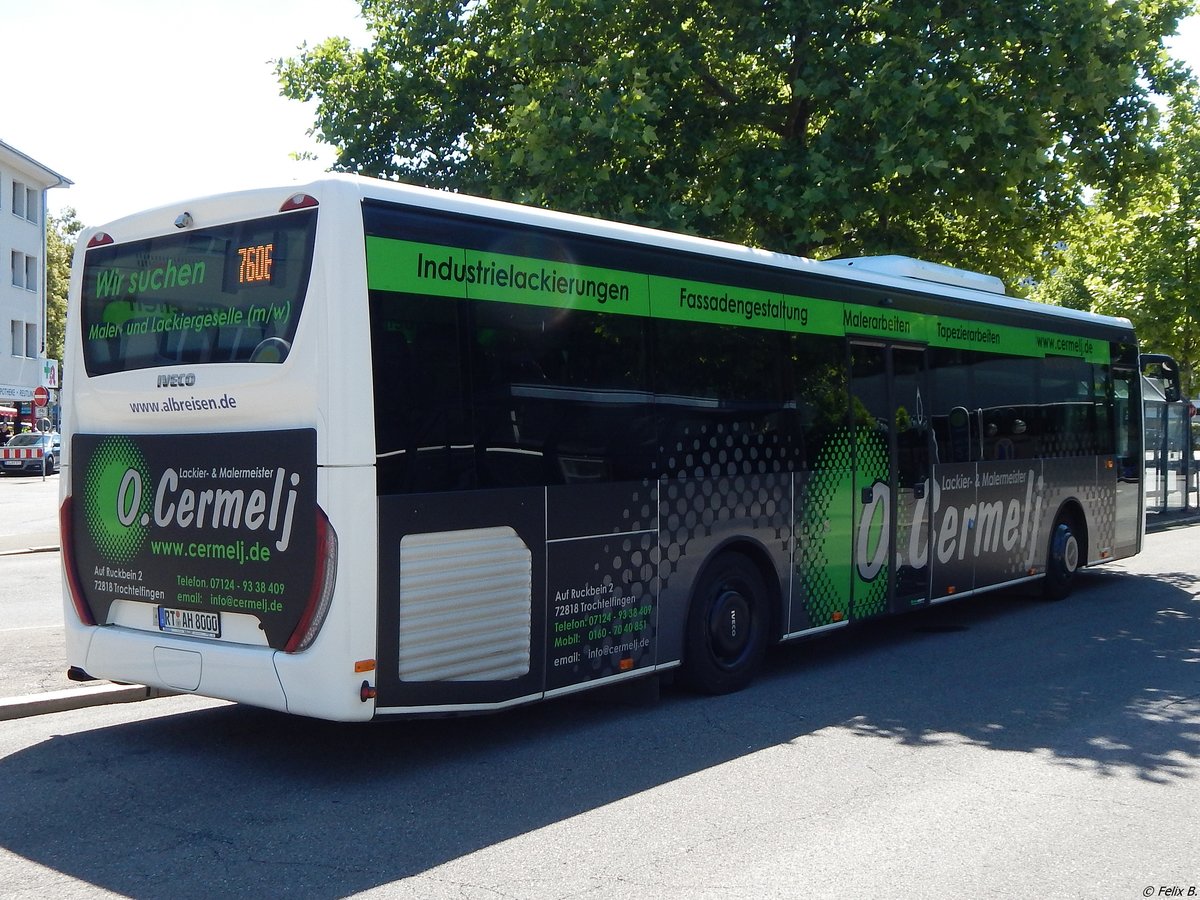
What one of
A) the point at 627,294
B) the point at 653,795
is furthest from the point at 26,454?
the point at 653,795

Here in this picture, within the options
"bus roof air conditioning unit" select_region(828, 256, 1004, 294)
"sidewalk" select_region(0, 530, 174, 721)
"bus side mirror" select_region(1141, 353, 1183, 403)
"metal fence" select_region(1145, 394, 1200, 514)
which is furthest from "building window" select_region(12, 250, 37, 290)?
"bus roof air conditioning unit" select_region(828, 256, 1004, 294)

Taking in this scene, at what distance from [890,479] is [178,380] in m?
5.81

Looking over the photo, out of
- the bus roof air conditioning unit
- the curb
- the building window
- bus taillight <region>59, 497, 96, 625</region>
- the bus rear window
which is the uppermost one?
the building window

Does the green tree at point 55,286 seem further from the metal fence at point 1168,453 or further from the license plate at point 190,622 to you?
the license plate at point 190,622

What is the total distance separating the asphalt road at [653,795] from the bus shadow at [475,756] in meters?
0.02

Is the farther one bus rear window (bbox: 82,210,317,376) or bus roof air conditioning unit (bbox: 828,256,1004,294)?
bus roof air conditioning unit (bbox: 828,256,1004,294)

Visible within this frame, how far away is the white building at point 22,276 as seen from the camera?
170 ft

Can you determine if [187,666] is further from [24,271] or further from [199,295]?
[24,271]

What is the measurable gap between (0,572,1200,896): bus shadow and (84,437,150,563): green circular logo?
1169 millimetres

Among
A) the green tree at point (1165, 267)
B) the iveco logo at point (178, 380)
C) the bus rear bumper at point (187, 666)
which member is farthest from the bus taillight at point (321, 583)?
the green tree at point (1165, 267)

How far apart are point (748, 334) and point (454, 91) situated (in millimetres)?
10550

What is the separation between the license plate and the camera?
6.37 metres

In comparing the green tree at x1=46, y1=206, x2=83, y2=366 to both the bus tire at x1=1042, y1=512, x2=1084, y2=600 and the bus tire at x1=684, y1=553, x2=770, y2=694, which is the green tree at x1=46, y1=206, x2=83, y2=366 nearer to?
the bus tire at x1=1042, y1=512, x2=1084, y2=600

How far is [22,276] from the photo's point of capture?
5362 centimetres
